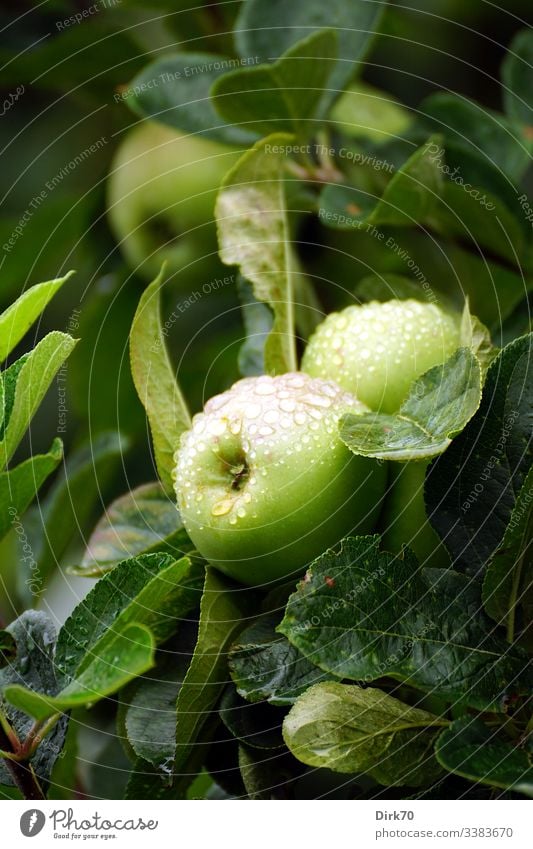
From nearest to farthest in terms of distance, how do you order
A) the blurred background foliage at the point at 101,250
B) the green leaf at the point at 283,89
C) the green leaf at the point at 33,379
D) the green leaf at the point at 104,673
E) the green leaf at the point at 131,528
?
the green leaf at the point at 104,673
the green leaf at the point at 33,379
the green leaf at the point at 131,528
the green leaf at the point at 283,89
the blurred background foliage at the point at 101,250

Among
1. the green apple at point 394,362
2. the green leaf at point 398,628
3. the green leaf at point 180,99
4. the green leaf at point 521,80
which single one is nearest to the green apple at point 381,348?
the green apple at point 394,362

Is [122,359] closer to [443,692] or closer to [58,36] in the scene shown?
[58,36]

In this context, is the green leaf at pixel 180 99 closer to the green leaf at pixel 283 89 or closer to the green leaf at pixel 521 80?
the green leaf at pixel 283 89

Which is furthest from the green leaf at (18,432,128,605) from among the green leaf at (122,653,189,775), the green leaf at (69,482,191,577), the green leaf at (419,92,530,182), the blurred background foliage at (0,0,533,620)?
the green leaf at (419,92,530,182)

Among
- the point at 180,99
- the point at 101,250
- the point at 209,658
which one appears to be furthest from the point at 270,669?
the point at 101,250
